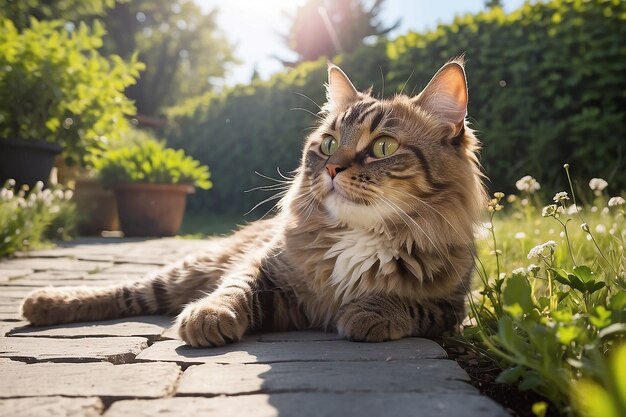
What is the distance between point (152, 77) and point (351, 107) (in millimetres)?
24232

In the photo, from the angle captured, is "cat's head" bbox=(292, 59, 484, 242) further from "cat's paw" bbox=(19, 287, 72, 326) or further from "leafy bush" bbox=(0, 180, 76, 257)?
→ "leafy bush" bbox=(0, 180, 76, 257)

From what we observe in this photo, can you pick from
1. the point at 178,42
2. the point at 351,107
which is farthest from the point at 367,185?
the point at 178,42

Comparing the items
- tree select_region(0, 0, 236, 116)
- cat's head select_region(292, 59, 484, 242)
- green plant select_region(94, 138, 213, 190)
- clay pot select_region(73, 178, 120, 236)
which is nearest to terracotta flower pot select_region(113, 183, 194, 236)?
green plant select_region(94, 138, 213, 190)

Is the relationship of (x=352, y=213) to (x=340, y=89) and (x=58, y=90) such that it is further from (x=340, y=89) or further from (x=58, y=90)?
(x=58, y=90)

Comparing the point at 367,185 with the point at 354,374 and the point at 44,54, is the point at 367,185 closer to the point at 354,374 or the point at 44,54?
the point at 354,374

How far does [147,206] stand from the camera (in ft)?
22.8

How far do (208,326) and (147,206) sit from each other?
215 inches

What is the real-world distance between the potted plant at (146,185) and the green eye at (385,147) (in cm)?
503

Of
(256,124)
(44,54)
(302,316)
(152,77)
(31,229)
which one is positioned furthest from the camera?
(152,77)

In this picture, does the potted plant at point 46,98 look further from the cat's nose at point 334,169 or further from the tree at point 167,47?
the tree at point 167,47

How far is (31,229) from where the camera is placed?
480 cm

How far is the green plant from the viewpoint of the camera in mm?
6914

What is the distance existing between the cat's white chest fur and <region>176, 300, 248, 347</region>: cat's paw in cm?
49

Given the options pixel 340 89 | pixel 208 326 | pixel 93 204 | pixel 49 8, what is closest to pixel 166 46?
pixel 49 8
